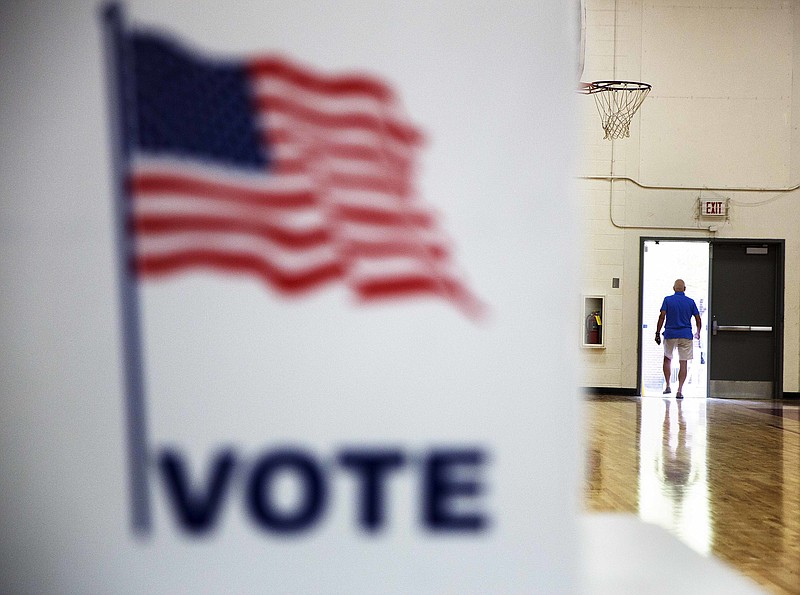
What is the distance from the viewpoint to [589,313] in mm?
11680

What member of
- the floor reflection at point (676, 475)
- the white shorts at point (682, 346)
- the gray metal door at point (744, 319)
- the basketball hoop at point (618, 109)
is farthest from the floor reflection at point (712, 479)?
the basketball hoop at point (618, 109)

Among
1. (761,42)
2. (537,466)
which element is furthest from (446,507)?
(761,42)

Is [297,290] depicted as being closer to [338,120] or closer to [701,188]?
[338,120]

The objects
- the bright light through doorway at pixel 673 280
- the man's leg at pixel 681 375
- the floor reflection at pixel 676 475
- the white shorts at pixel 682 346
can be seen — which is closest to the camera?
the floor reflection at pixel 676 475

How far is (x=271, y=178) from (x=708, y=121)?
1092cm

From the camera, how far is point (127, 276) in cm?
158

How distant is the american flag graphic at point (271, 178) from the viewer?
157 cm

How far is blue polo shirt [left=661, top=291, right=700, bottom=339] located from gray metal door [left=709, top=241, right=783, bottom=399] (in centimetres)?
50

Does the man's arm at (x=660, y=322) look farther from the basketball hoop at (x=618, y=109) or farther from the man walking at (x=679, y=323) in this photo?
the basketball hoop at (x=618, y=109)

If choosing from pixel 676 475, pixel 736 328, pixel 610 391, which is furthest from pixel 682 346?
pixel 676 475

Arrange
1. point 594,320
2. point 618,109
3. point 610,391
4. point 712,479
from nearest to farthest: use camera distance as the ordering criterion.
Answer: point 712,479 → point 618,109 → point 594,320 → point 610,391

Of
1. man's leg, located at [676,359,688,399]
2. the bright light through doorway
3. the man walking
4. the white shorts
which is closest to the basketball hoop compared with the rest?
the bright light through doorway

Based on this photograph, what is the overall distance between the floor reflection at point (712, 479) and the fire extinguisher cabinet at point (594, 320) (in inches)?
85.9

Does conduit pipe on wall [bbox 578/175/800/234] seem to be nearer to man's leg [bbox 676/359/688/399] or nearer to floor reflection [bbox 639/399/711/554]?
man's leg [bbox 676/359/688/399]
